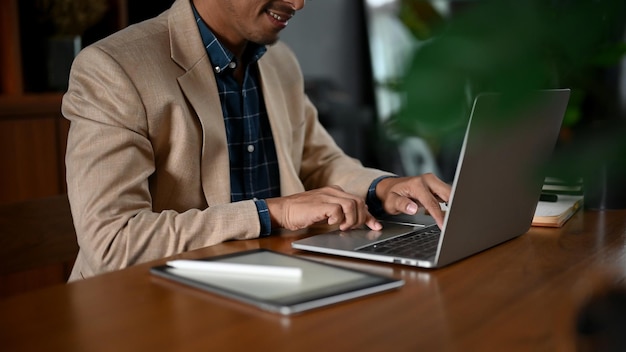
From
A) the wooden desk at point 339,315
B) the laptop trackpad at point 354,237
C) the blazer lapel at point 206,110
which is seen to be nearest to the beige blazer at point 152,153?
the blazer lapel at point 206,110

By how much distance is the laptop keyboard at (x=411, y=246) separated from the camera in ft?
3.41

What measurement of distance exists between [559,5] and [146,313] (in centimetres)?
65

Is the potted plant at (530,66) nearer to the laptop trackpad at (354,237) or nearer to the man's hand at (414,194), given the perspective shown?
the laptop trackpad at (354,237)

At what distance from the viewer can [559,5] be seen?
0.78 feet

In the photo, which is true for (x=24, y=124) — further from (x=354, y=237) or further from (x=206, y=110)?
(x=354, y=237)

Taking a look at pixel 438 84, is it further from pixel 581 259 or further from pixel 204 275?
pixel 581 259

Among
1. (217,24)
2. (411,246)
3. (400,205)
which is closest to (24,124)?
(217,24)

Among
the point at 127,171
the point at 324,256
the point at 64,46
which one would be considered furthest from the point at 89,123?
the point at 64,46

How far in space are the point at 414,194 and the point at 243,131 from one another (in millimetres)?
449

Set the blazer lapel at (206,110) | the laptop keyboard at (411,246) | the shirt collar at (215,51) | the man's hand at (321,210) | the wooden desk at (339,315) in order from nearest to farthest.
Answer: the wooden desk at (339,315)
the laptop keyboard at (411,246)
the man's hand at (321,210)
the blazer lapel at (206,110)
the shirt collar at (215,51)

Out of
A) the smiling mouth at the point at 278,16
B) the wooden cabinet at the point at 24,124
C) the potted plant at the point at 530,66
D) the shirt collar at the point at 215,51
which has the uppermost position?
the smiling mouth at the point at 278,16

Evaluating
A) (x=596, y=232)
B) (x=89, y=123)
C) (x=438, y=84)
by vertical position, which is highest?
(x=438, y=84)

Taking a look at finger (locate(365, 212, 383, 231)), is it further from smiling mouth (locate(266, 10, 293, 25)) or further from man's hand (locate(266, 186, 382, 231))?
smiling mouth (locate(266, 10, 293, 25))

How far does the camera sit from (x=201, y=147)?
146cm
